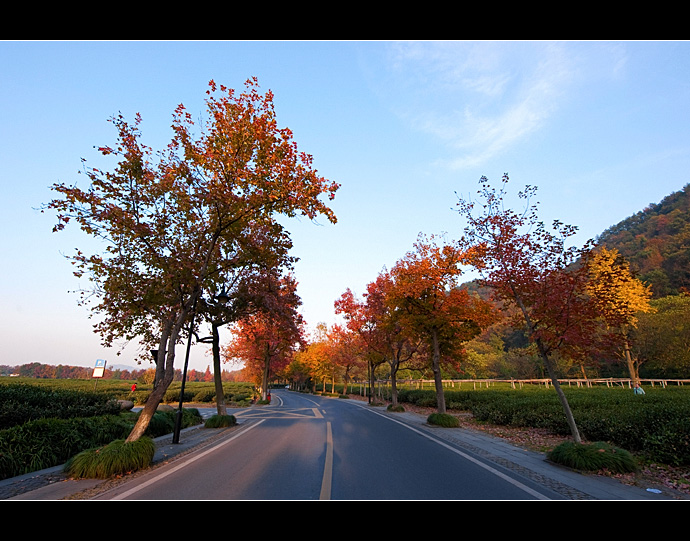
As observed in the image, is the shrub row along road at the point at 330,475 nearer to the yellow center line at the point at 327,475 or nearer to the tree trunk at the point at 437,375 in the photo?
the yellow center line at the point at 327,475

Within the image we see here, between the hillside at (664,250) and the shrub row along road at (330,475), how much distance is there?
34.4 m

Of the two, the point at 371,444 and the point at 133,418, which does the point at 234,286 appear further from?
the point at 371,444

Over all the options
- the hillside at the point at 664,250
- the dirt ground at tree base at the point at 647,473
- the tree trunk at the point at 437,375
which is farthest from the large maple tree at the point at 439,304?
the hillside at the point at 664,250

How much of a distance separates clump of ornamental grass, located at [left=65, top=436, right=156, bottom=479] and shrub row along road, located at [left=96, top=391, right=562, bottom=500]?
0.44 m

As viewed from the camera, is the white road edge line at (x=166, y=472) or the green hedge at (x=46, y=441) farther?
the green hedge at (x=46, y=441)

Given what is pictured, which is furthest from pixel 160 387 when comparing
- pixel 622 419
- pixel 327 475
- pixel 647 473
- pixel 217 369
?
pixel 622 419

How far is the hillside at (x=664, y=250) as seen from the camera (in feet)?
156

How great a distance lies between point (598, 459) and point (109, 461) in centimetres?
895

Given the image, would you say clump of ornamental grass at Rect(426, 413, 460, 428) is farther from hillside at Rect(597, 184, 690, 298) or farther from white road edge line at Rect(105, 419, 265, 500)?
hillside at Rect(597, 184, 690, 298)

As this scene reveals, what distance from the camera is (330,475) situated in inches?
231

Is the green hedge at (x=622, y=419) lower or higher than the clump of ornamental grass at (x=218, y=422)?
higher

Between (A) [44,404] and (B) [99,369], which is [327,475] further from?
(B) [99,369]

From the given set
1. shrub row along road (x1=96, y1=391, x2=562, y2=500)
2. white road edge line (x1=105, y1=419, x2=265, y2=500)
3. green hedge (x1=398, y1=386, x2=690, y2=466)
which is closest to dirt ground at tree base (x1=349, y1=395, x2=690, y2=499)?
green hedge (x1=398, y1=386, x2=690, y2=466)

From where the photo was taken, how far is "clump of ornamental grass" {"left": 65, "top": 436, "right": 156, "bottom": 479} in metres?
6.27
